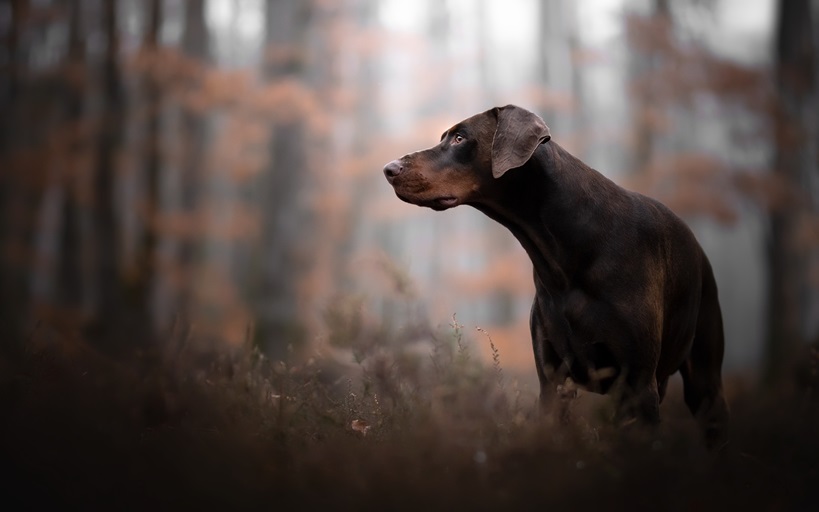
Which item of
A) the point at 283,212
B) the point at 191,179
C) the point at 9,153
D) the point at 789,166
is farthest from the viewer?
the point at 191,179

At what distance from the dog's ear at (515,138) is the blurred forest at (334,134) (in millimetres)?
→ 2872

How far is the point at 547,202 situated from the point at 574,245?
0.27 m

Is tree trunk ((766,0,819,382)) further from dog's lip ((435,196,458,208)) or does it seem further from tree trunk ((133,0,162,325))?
tree trunk ((133,0,162,325))

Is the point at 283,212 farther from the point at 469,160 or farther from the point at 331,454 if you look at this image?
the point at 331,454

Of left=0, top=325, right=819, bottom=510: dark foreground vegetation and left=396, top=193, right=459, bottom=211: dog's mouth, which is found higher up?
left=396, top=193, right=459, bottom=211: dog's mouth

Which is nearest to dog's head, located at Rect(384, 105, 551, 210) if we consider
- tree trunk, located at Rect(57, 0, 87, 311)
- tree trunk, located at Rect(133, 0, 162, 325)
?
tree trunk, located at Rect(133, 0, 162, 325)

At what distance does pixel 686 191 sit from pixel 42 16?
15212 mm

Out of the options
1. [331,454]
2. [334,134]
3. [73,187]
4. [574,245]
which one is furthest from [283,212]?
[331,454]

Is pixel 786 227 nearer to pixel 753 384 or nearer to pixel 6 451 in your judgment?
pixel 753 384

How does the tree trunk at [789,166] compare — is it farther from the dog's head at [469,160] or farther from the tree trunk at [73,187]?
the tree trunk at [73,187]

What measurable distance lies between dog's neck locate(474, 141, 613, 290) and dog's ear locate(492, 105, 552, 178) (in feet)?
0.63

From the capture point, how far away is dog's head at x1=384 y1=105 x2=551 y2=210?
3.62 m

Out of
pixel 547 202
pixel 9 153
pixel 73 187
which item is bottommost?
pixel 73 187

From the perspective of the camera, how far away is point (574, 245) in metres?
3.73
